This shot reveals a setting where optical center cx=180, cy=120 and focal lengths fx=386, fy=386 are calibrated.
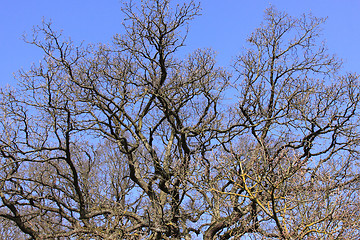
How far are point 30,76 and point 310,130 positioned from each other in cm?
799

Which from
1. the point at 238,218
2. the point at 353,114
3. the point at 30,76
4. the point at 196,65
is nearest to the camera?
the point at 238,218

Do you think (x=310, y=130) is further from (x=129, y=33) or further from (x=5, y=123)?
(x=5, y=123)

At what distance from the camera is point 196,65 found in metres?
11.9

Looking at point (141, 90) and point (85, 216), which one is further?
point (141, 90)

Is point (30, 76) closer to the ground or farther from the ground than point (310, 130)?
farther from the ground

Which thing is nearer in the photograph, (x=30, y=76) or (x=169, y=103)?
(x=30, y=76)

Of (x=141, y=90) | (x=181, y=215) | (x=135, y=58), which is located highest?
(x=135, y=58)

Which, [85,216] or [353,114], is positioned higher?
[353,114]

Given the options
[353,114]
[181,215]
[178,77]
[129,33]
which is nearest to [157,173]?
[181,215]

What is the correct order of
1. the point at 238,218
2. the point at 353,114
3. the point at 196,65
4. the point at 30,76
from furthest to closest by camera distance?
1. the point at 196,65
2. the point at 353,114
3. the point at 30,76
4. the point at 238,218

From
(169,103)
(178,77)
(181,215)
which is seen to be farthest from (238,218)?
(178,77)

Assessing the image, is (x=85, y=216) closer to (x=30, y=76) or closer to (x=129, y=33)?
(x=30, y=76)

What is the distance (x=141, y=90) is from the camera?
1165 centimetres

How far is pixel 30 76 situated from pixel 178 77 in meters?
4.21
